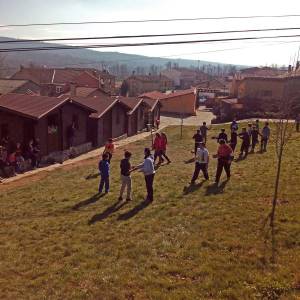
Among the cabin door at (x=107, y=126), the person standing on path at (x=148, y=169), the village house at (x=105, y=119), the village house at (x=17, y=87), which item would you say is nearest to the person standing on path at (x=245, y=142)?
the person standing on path at (x=148, y=169)

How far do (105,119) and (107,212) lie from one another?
18562mm

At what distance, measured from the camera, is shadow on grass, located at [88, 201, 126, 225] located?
433 inches

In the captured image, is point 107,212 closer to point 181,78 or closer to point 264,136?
point 264,136

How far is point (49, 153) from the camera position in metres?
22.3

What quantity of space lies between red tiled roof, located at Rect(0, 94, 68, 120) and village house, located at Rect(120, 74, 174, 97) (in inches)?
2515

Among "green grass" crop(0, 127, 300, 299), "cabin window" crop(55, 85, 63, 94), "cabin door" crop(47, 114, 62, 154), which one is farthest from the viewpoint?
"cabin window" crop(55, 85, 63, 94)

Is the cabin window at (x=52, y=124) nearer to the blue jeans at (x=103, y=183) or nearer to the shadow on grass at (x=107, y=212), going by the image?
the blue jeans at (x=103, y=183)

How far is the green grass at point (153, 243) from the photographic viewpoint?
7242 millimetres

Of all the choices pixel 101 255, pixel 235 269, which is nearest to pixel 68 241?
pixel 101 255

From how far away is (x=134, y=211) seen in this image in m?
11.5

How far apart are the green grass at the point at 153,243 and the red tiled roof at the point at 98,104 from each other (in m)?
13.2

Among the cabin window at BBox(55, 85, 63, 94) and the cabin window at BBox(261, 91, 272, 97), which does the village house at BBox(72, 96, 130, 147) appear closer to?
the cabin window at BBox(261, 91, 272, 97)

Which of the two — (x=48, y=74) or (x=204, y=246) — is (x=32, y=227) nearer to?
(x=204, y=246)

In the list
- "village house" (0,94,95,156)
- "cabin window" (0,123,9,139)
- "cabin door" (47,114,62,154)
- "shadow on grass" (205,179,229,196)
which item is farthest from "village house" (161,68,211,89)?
"shadow on grass" (205,179,229,196)
